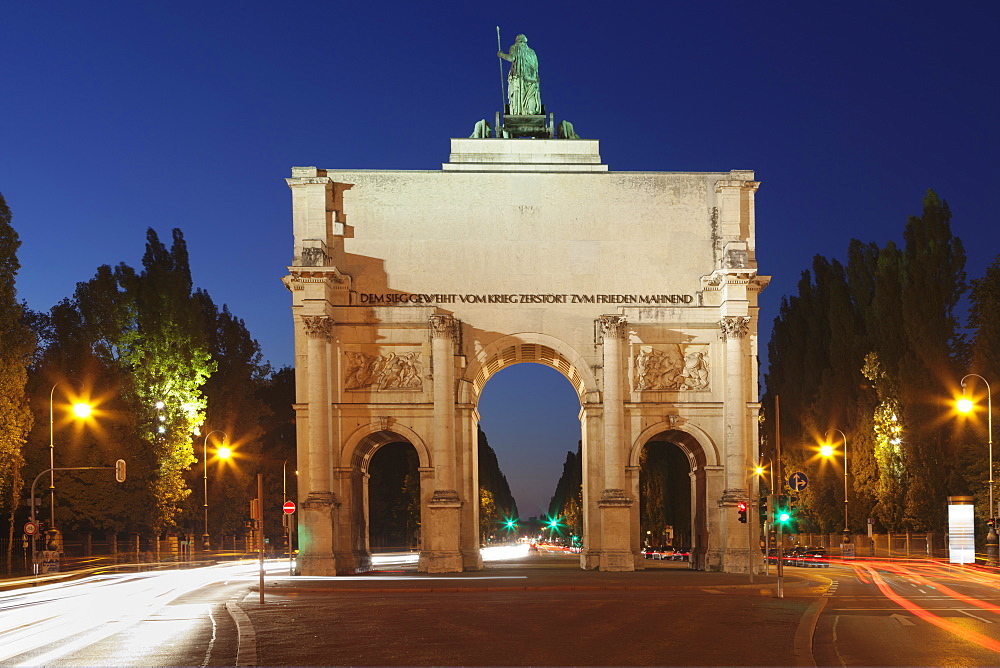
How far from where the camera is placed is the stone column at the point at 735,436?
44312 mm

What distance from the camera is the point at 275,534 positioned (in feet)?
288

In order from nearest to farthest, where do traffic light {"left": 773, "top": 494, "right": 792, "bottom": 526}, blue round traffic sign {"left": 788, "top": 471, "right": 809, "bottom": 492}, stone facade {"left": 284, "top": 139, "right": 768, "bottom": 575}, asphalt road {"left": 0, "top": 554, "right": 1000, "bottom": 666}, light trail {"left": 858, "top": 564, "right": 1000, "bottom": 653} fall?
asphalt road {"left": 0, "top": 554, "right": 1000, "bottom": 666} → light trail {"left": 858, "top": 564, "right": 1000, "bottom": 653} → blue round traffic sign {"left": 788, "top": 471, "right": 809, "bottom": 492} → traffic light {"left": 773, "top": 494, "right": 792, "bottom": 526} → stone facade {"left": 284, "top": 139, "right": 768, "bottom": 575}

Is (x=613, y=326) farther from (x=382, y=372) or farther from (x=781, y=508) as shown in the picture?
(x=781, y=508)

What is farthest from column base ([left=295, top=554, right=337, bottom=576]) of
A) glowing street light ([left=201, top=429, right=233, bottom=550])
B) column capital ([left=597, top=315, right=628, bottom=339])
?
glowing street light ([left=201, top=429, right=233, bottom=550])

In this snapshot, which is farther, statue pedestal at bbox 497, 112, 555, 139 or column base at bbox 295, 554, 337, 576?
statue pedestal at bbox 497, 112, 555, 139

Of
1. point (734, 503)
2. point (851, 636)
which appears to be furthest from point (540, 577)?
point (851, 636)

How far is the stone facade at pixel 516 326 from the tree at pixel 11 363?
12.8 m

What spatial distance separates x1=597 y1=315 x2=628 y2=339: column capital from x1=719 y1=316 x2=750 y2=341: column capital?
11.7 ft

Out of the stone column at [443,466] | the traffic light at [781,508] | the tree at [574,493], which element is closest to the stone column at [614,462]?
the stone column at [443,466]

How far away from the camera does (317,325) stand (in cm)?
4441

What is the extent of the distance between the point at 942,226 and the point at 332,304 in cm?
3313

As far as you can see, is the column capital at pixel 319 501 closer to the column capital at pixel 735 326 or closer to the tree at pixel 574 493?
the column capital at pixel 735 326

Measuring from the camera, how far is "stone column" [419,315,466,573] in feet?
145

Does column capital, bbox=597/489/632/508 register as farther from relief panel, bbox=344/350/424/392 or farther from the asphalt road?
relief panel, bbox=344/350/424/392
